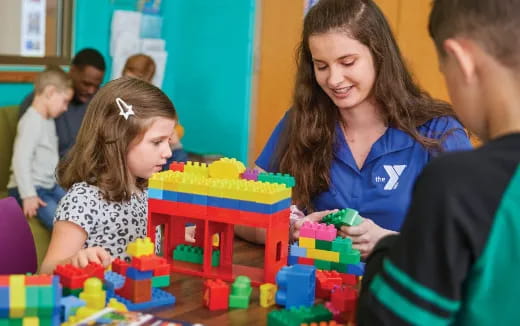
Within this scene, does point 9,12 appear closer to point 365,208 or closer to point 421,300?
point 365,208

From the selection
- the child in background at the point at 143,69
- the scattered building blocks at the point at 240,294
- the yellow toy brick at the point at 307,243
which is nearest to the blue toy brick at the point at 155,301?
the scattered building blocks at the point at 240,294

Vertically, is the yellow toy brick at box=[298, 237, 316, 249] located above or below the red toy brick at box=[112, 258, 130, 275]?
above

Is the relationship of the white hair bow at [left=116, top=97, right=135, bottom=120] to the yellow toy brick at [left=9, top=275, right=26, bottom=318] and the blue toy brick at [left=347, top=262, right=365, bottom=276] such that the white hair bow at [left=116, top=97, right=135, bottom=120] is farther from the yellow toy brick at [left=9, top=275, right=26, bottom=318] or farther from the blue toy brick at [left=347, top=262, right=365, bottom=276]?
the yellow toy brick at [left=9, top=275, right=26, bottom=318]

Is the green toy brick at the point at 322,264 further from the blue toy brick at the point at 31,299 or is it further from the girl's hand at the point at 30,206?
the girl's hand at the point at 30,206

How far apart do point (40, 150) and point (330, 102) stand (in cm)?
229

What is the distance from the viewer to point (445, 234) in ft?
2.54

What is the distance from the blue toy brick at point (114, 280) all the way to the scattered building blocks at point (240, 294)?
0.64ft

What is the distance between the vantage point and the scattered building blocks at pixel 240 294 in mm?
1242

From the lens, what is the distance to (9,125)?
12.8 feet

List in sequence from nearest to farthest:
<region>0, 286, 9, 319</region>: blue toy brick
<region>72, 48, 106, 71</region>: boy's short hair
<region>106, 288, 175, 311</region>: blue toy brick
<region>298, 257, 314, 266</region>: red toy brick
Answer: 1. <region>0, 286, 9, 319</region>: blue toy brick
2. <region>106, 288, 175, 311</region>: blue toy brick
3. <region>298, 257, 314, 266</region>: red toy brick
4. <region>72, 48, 106, 71</region>: boy's short hair

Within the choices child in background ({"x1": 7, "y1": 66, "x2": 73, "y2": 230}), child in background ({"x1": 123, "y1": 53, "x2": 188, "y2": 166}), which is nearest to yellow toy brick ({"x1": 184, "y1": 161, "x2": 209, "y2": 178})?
child in background ({"x1": 7, "y1": 66, "x2": 73, "y2": 230})

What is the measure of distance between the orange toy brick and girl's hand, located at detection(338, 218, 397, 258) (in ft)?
1.28

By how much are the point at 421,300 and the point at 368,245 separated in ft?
2.53

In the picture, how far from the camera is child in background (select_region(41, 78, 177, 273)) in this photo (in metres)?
1.74
